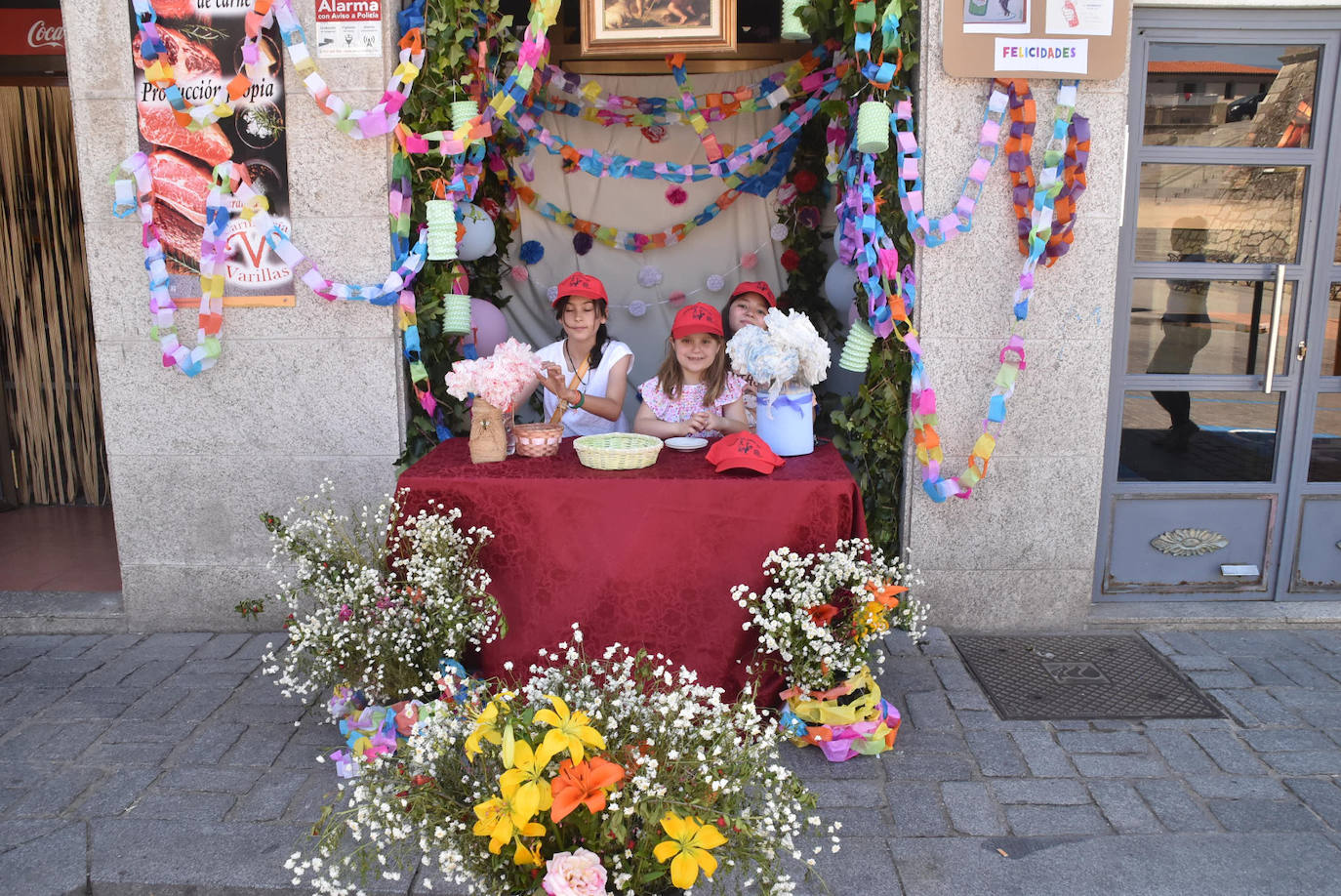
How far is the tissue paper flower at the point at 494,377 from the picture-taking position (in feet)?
11.5

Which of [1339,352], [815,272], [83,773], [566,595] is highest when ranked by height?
[815,272]

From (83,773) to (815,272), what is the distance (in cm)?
407

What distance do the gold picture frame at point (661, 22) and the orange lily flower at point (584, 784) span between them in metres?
3.06

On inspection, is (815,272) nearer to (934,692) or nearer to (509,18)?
(509,18)

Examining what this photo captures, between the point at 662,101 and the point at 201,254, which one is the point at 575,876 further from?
the point at 662,101

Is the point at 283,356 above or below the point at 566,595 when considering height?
above

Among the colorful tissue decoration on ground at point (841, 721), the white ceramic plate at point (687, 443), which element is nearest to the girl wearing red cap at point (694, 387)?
the white ceramic plate at point (687, 443)

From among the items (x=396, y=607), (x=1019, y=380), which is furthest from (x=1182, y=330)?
(x=396, y=607)

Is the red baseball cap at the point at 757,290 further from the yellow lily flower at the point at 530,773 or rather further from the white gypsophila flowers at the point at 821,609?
the yellow lily flower at the point at 530,773

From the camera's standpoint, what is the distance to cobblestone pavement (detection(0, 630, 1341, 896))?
9.14ft

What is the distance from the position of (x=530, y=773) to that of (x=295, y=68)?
3.50m

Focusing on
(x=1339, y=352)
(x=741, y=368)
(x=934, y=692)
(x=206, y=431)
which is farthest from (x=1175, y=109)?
(x=206, y=431)

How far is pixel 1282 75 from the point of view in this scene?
4.28 metres

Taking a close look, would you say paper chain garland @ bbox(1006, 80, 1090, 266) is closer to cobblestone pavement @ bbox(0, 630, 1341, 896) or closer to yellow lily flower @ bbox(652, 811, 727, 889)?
cobblestone pavement @ bbox(0, 630, 1341, 896)
